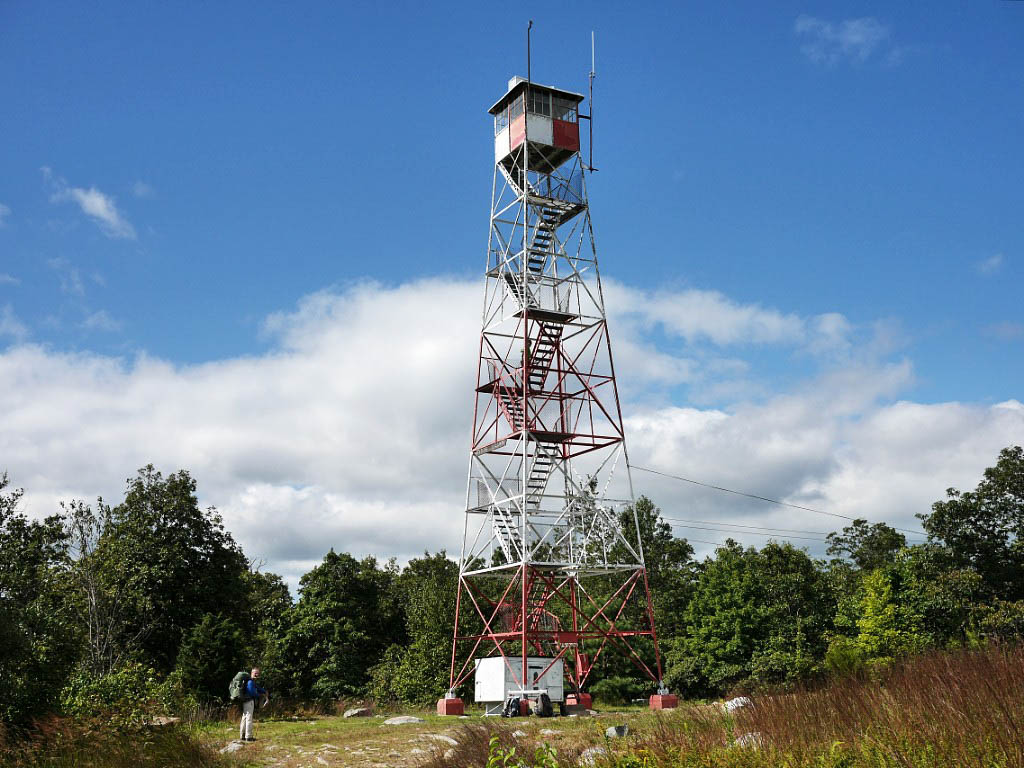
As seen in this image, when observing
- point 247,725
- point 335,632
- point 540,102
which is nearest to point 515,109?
point 540,102

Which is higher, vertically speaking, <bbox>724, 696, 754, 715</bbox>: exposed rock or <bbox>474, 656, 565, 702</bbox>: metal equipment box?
<bbox>474, 656, 565, 702</bbox>: metal equipment box

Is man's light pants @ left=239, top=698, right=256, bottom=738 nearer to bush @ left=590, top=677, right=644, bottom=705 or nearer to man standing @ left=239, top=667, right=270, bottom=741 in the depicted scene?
man standing @ left=239, top=667, right=270, bottom=741

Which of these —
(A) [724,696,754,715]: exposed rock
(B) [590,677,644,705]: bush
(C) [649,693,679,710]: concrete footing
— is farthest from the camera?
(B) [590,677,644,705]: bush

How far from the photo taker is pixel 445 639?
142 feet

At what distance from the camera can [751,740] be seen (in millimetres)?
11188

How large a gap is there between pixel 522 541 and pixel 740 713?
58.0 feet

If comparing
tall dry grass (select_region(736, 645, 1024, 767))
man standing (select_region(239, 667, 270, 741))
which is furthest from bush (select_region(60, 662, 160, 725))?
tall dry grass (select_region(736, 645, 1024, 767))

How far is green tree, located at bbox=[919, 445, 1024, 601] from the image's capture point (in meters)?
46.3

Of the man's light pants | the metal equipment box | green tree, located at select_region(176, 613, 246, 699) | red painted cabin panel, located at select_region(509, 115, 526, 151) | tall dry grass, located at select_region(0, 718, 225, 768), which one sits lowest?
tall dry grass, located at select_region(0, 718, 225, 768)

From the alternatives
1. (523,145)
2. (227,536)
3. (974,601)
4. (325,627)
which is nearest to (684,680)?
(974,601)

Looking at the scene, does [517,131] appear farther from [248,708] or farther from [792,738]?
[792,738]

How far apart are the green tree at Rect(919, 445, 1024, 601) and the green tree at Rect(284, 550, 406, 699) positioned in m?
32.6

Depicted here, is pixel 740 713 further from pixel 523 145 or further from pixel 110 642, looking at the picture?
pixel 110 642

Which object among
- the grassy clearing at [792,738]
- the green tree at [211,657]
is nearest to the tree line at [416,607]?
the green tree at [211,657]
